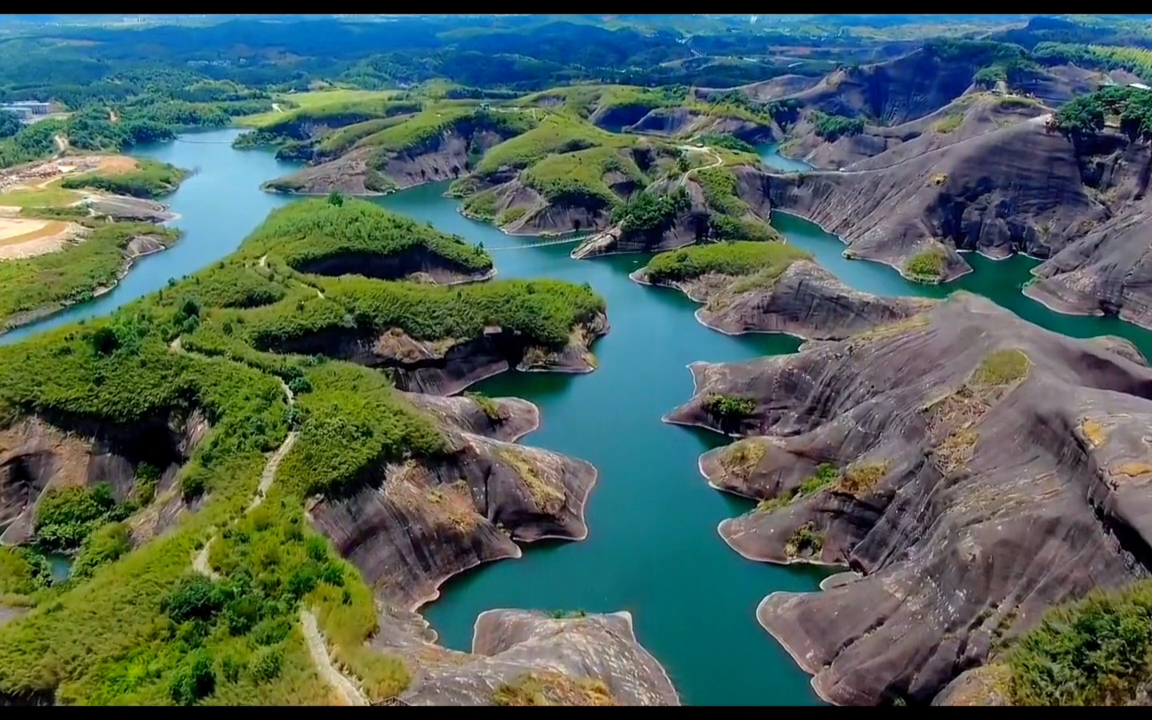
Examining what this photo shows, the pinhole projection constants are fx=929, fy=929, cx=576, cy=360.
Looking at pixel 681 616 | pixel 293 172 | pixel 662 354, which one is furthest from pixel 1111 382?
pixel 293 172

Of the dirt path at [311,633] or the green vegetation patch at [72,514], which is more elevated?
the dirt path at [311,633]

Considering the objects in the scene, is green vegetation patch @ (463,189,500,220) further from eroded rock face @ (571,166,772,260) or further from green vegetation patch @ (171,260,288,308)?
green vegetation patch @ (171,260,288,308)

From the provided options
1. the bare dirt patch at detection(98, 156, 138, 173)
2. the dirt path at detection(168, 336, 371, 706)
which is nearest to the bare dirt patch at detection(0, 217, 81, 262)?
the bare dirt patch at detection(98, 156, 138, 173)

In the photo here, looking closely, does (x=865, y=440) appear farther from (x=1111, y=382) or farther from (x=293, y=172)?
(x=293, y=172)

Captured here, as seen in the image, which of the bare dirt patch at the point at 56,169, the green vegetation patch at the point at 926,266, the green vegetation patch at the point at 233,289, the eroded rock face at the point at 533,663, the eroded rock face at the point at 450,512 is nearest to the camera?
the eroded rock face at the point at 533,663

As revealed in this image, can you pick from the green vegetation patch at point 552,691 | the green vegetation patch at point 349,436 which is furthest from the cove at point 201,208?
the green vegetation patch at point 552,691

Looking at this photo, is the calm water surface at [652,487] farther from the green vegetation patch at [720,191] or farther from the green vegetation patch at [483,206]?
the green vegetation patch at [483,206]
